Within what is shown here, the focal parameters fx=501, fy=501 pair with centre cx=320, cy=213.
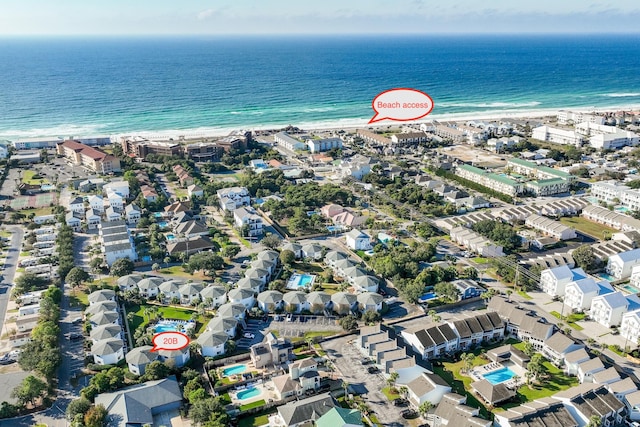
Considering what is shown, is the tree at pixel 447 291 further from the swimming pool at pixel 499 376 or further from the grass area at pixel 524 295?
the swimming pool at pixel 499 376

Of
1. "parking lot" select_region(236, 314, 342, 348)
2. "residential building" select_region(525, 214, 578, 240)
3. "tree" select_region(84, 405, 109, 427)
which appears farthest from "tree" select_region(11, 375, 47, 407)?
"residential building" select_region(525, 214, 578, 240)

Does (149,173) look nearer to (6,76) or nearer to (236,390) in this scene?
(236,390)

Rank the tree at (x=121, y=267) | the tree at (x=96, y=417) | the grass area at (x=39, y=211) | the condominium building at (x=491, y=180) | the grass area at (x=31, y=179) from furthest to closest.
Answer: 1. the grass area at (x=31, y=179)
2. the condominium building at (x=491, y=180)
3. the grass area at (x=39, y=211)
4. the tree at (x=121, y=267)
5. the tree at (x=96, y=417)

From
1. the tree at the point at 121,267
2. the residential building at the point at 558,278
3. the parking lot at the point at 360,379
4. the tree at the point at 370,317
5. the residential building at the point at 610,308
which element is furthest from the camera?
the tree at the point at 121,267

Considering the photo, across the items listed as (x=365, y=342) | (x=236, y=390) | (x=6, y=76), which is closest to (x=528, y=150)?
(x=365, y=342)

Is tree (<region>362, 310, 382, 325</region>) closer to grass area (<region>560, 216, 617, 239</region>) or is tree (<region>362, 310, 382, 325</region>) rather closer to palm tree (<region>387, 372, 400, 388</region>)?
palm tree (<region>387, 372, 400, 388</region>)

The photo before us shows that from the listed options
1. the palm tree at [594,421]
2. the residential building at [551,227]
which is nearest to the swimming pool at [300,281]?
the palm tree at [594,421]
